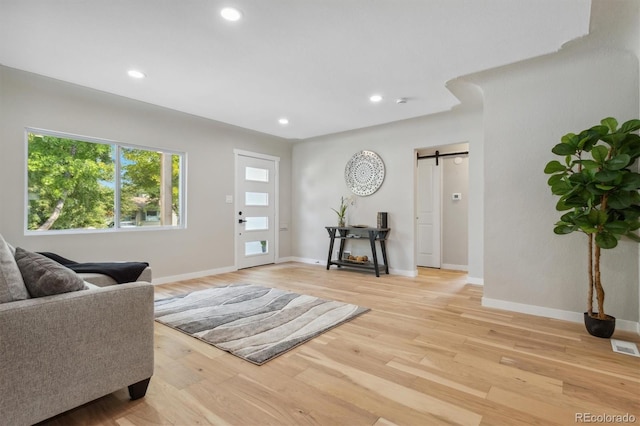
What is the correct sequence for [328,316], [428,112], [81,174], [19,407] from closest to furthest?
[19,407] → [328,316] → [81,174] → [428,112]

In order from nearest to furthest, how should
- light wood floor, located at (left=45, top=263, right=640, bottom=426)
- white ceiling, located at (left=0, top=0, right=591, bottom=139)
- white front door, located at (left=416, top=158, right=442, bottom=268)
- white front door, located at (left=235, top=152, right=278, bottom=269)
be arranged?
light wood floor, located at (left=45, top=263, right=640, bottom=426) → white ceiling, located at (left=0, top=0, right=591, bottom=139) → white front door, located at (left=235, top=152, right=278, bottom=269) → white front door, located at (left=416, top=158, right=442, bottom=268)

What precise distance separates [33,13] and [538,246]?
14.8 ft

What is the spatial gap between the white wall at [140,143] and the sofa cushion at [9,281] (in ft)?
7.51

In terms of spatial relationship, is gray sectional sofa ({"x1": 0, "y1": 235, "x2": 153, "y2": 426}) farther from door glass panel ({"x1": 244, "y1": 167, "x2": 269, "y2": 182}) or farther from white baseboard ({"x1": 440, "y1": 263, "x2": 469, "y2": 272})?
white baseboard ({"x1": 440, "y1": 263, "x2": 469, "y2": 272})

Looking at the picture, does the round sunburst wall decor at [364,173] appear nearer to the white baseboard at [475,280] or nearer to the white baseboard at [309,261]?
the white baseboard at [309,261]

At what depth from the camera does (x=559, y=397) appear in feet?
5.47

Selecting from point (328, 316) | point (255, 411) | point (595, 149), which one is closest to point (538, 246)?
point (595, 149)

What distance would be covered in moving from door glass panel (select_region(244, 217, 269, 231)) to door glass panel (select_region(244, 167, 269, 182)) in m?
0.72

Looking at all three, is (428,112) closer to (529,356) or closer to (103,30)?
(529,356)

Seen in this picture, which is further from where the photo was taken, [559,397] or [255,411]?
[559,397]

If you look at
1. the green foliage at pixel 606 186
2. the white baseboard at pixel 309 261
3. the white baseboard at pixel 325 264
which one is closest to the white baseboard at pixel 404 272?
the white baseboard at pixel 325 264

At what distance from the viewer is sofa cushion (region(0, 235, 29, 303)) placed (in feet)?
4.30

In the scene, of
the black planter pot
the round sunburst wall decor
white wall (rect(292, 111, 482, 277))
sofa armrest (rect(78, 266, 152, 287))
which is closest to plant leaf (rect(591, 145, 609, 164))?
the black planter pot
